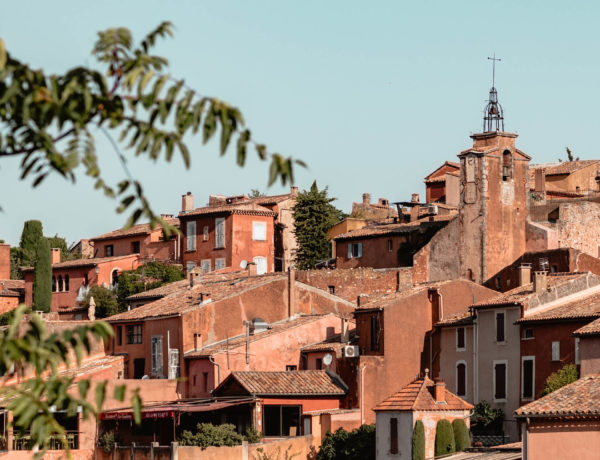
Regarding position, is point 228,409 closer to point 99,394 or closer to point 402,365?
point 402,365

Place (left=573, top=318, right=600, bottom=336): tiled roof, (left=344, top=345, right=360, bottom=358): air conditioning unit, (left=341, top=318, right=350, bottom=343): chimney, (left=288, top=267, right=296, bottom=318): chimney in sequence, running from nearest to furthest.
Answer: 1. (left=573, top=318, right=600, bottom=336): tiled roof
2. (left=344, top=345, right=360, bottom=358): air conditioning unit
3. (left=341, top=318, right=350, bottom=343): chimney
4. (left=288, top=267, right=296, bottom=318): chimney

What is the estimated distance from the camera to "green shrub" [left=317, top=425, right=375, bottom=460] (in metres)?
48.8

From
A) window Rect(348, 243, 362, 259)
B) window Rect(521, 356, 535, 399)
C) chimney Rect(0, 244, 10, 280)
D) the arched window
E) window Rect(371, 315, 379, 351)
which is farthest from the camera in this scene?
chimney Rect(0, 244, 10, 280)

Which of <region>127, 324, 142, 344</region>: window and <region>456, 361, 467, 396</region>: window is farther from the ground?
<region>127, 324, 142, 344</region>: window

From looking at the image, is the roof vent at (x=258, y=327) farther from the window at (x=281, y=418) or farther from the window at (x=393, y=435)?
the window at (x=393, y=435)

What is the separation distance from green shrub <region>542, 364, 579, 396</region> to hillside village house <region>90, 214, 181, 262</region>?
37.2 metres

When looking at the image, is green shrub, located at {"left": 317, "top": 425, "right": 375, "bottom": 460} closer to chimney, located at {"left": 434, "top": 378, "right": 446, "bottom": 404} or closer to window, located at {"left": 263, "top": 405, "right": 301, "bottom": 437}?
chimney, located at {"left": 434, "top": 378, "right": 446, "bottom": 404}

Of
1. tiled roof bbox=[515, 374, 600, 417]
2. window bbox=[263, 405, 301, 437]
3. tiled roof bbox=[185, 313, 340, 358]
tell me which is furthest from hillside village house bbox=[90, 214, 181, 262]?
tiled roof bbox=[515, 374, 600, 417]

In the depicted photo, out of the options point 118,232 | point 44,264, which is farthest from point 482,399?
point 118,232

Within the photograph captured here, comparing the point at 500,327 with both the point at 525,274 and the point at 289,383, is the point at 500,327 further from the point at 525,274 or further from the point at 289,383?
the point at 289,383

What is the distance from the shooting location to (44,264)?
262 ft

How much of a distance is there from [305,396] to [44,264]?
3094 cm

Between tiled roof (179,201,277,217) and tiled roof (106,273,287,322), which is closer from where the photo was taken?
tiled roof (106,273,287,322)

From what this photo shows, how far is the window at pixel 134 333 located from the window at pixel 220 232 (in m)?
17.5
